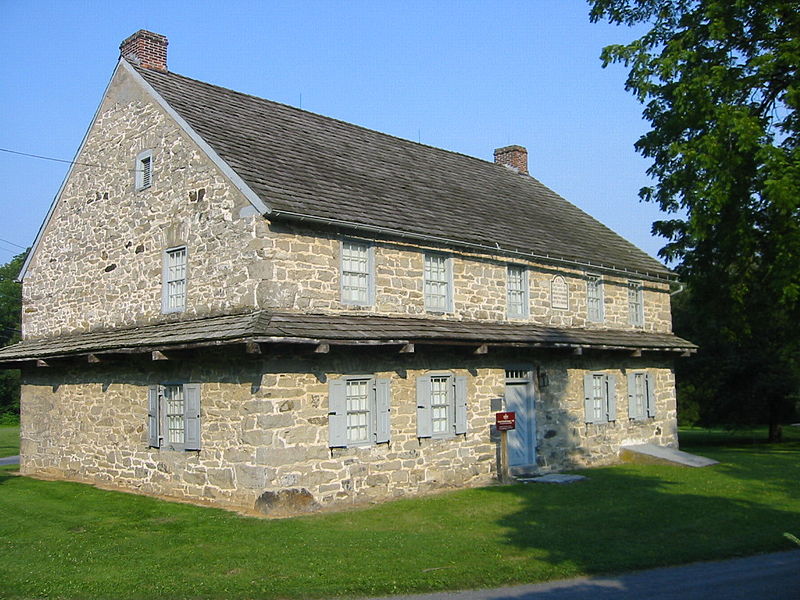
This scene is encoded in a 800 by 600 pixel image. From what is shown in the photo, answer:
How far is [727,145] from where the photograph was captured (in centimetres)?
1766

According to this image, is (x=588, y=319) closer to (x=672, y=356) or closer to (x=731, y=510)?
(x=672, y=356)

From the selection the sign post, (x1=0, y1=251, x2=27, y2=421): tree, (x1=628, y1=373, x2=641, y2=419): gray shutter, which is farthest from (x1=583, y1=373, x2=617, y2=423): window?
(x1=0, y1=251, x2=27, y2=421): tree

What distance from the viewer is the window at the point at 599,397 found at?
1981 cm

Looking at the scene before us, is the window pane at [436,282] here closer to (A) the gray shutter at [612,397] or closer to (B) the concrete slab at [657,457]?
(A) the gray shutter at [612,397]

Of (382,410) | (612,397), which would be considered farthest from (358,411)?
(612,397)

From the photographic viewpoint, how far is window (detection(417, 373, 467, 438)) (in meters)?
15.5

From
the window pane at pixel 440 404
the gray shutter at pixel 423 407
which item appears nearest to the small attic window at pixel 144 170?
the gray shutter at pixel 423 407

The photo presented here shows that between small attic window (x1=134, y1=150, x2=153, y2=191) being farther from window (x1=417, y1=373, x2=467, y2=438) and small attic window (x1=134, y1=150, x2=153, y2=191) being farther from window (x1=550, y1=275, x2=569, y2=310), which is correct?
window (x1=550, y1=275, x2=569, y2=310)

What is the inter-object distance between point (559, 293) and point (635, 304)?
3987 millimetres

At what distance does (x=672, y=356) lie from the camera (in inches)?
900

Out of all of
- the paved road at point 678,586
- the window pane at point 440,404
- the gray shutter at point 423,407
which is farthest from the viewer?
the window pane at point 440,404

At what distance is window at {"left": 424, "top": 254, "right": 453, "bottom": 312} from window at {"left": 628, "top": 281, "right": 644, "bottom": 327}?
7620mm

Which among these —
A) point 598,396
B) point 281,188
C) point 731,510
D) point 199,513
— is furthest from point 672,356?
point 199,513

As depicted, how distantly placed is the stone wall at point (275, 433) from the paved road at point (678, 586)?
224 inches
